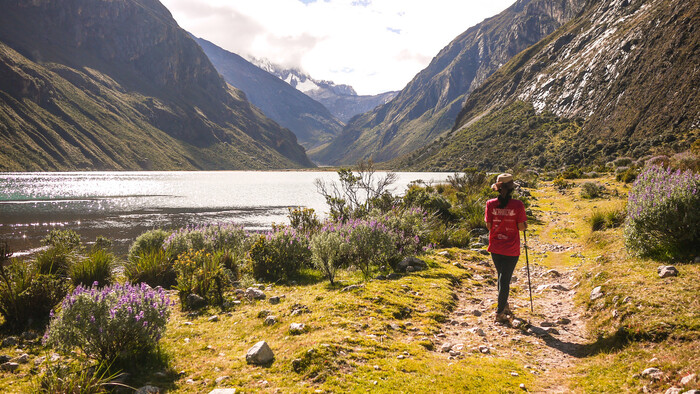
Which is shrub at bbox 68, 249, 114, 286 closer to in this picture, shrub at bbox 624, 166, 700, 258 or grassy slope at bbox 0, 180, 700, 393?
grassy slope at bbox 0, 180, 700, 393

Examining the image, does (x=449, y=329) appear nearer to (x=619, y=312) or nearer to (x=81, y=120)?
(x=619, y=312)

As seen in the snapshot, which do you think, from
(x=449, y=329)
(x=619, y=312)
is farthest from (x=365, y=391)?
(x=619, y=312)

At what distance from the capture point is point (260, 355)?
5.32 m

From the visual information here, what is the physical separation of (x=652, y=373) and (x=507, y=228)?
135 inches

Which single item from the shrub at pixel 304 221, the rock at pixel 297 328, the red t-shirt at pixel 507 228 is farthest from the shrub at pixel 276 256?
the red t-shirt at pixel 507 228

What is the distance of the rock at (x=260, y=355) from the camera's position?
531cm

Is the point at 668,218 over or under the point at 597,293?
over

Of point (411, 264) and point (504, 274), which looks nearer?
point (504, 274)

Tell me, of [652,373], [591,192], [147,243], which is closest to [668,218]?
[652,373]

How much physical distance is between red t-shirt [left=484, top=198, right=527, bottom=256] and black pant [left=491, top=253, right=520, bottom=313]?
125mm

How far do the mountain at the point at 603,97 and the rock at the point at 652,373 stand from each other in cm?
4839

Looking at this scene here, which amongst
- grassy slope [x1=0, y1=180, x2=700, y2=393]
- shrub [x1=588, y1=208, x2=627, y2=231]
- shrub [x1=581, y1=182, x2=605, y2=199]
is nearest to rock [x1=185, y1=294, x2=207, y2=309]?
grassy slope [x1=0, y1=180, x2=700, y2=393]

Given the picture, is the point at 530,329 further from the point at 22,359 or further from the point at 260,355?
the point at 22,359

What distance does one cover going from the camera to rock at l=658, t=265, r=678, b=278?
6.38 metres
